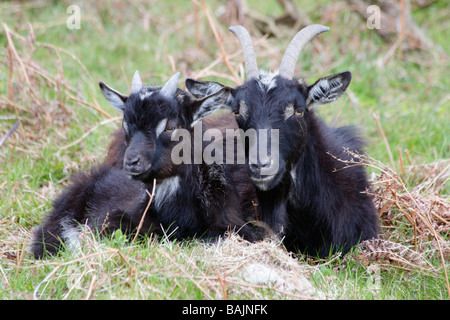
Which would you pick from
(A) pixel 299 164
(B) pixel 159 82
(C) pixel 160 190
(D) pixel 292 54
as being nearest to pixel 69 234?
(C) pixel 160 190

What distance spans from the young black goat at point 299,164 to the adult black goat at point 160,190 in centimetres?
29

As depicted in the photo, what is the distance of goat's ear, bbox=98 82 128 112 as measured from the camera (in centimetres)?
542

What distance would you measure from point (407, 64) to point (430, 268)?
5.73 m

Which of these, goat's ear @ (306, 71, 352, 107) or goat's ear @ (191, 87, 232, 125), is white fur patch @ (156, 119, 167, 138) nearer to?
goat's ear @ (191, 87, 232, 125)

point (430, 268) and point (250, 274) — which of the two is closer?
point (250, 274)

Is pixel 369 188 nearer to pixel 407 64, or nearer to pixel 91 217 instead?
pixel 91 217

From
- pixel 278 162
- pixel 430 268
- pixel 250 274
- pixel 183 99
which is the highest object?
pixel 183 99

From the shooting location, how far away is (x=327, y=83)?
5238mm

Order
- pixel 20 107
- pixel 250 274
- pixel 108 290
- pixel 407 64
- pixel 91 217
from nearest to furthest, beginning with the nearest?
pixel 108 290 → pixel 250 274 → pixel 91 217 → pixel 20 107 → pixel 407 64

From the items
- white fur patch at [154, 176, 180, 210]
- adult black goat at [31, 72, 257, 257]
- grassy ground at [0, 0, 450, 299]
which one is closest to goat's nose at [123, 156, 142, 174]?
adult black goat at [31, 72, 257, 257]

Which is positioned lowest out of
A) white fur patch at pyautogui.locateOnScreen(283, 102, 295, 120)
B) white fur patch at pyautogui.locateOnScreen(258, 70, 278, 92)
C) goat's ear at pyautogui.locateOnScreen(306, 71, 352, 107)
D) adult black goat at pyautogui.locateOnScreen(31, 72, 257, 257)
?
adult black goat at pyautogui.locateOnScreen(31, 72, 257, 257)

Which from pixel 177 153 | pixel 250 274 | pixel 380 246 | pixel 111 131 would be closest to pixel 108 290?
pixel 250 274

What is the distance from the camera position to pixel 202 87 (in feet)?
18.4

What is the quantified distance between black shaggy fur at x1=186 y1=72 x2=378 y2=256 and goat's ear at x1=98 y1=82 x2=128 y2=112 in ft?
1.98
